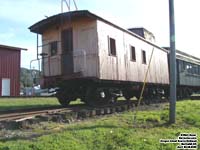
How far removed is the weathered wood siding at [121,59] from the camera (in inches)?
536

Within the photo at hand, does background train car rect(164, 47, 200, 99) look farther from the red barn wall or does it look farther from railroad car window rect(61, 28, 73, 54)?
the red barn wall

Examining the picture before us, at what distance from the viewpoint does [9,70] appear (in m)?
34.4

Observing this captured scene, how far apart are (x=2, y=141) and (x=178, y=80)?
762 inches

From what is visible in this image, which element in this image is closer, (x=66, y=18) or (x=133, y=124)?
(x=133, y=124)

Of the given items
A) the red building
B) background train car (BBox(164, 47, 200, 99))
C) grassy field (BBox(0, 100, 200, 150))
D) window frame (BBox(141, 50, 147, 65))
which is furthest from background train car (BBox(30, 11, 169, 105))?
the red building

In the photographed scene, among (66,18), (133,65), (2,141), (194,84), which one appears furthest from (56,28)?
(194,84)

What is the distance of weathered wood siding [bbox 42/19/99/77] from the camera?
13.4m

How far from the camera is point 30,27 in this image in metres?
15.4

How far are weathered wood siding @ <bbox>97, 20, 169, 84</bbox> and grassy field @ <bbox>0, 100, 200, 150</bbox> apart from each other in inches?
181

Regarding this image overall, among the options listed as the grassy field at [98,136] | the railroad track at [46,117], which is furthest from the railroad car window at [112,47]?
the grassy field at [98,136]

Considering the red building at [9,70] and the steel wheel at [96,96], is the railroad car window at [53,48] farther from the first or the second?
the red building at [9,70]

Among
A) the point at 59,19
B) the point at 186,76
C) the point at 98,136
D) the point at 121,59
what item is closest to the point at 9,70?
the point at 186,76

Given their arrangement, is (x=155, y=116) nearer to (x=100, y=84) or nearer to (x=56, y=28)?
(x=100, y=84)

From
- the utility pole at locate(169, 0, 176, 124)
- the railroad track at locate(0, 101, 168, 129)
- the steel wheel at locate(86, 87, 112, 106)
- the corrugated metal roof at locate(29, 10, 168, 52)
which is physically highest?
the corrugated metal roof at locate(29, 10, 168, 52)
